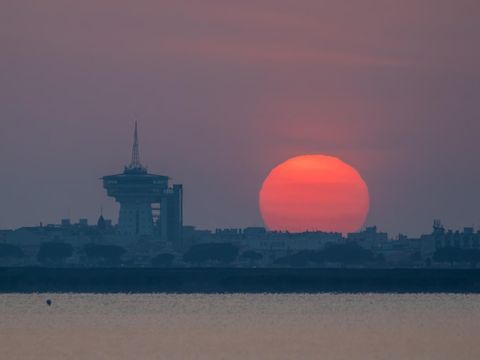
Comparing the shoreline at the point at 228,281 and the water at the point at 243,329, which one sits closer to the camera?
the water at the point at 243,329

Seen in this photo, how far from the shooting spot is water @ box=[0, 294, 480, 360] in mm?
87062

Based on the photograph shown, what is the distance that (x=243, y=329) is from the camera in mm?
105000

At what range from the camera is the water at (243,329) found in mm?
87062

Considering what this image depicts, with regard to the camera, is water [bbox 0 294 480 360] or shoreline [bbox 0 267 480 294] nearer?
water [bbox 0 294 480 360]

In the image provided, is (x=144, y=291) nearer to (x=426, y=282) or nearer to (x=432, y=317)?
(x=426, y=282)

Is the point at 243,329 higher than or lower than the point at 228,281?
lower

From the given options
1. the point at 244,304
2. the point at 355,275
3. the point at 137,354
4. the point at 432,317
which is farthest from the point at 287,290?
the point at 137,354

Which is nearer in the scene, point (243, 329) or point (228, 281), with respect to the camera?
point (243, 329)

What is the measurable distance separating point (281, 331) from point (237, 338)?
634cm

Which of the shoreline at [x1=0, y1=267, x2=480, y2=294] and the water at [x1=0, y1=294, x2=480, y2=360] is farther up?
the shoreline at [x1=0, y1=267, x2=480, y2=294]

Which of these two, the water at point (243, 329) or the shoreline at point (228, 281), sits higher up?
the shoreline at point (228, 281)

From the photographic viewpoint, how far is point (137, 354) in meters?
85.8

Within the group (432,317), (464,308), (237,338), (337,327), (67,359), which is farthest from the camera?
(464,308)

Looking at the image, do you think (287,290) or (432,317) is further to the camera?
(287,290)
